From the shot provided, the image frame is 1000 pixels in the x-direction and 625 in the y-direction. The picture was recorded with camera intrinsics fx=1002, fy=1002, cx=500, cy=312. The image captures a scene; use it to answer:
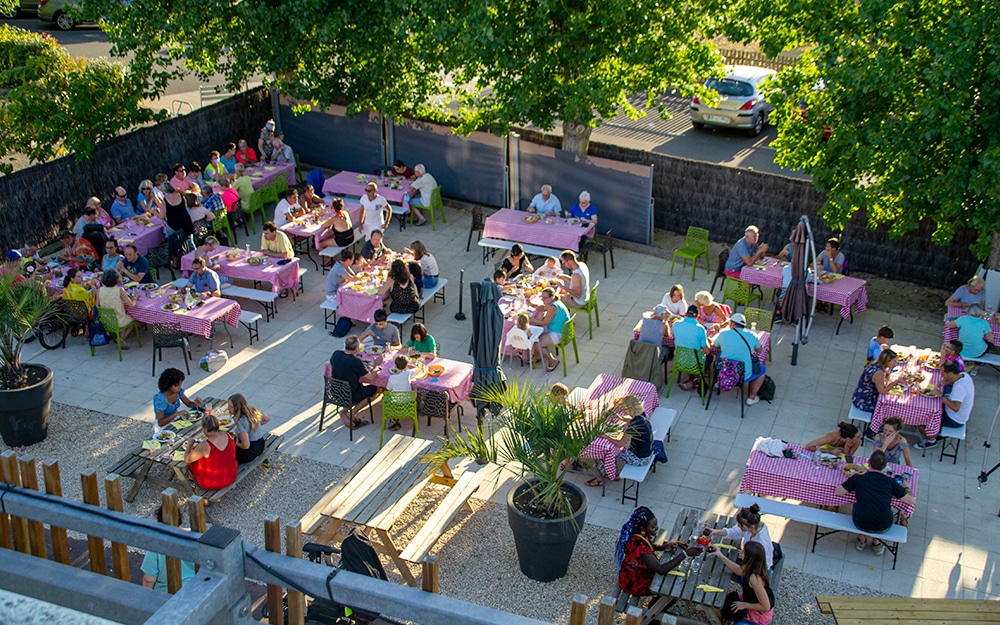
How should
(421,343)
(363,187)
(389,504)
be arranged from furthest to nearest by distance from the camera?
(363,187) → (421,343) → (389,504)

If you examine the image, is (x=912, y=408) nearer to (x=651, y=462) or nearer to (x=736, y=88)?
(x=651, y=462)

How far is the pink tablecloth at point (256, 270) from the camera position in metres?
16.4

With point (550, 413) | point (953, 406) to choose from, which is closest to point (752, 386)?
point (953, 406)

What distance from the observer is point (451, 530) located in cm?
1150

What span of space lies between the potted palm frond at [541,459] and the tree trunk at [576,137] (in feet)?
34.0

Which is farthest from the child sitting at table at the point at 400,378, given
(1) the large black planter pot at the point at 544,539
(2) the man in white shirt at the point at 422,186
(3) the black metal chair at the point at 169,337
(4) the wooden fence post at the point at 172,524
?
(4) the wooden fence post at the point at 172,524

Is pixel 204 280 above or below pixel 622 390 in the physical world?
above

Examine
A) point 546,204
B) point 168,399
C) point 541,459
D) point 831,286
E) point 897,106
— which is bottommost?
point 168,399

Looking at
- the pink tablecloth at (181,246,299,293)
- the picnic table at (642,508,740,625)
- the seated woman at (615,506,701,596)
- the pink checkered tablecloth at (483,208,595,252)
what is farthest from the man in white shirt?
the seated woman at (615,506,701,596)

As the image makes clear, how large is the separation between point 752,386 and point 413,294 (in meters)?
5.26

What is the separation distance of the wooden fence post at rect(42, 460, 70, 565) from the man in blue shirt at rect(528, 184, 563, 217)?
14.3 m

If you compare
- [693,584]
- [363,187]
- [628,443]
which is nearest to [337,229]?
[363,187]

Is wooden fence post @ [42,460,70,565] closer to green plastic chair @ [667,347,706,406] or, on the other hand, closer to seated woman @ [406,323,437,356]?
seated woman @ [406,323,437,356]

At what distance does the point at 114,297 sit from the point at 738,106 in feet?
55.6
